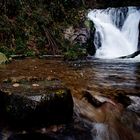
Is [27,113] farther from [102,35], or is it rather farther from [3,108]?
[102,35]

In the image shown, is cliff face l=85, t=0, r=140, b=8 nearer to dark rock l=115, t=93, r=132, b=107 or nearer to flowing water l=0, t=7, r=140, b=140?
flowing water l=0, t=7, r=140, b=140

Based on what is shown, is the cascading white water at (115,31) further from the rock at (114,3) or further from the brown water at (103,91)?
the brown water at (103,91)

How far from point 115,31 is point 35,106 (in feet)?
36.9

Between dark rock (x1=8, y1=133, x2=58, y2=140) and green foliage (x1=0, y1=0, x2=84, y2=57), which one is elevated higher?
green foliage (x1=0, y1=0, x2=84, y2=57)

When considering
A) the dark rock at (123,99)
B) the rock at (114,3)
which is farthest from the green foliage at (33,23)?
the dark rock at (123,99)

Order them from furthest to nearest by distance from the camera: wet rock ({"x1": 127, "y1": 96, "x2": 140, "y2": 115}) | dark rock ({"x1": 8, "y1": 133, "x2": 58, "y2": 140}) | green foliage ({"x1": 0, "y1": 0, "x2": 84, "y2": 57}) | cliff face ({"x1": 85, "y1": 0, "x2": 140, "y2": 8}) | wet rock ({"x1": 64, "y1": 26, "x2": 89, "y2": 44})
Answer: cliff face ({"x1": 85, "y1": 0, "x2": 140, "y2": 8}) → wet rock ({"x1": 64, "y1": 26, "x2": 89, "y2": 44}) → green foliage ({"x1": 0, "y1": 0, "x2": 84, "y2": 57}) → wet rock ({"x1": 127, "y1": 96, "x2": 140, "y2": 115}) → dark rock ({"x1": 8, "y1": 133, "x2": 58, "y2": 140})

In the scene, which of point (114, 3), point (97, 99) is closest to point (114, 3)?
point (114, 3)

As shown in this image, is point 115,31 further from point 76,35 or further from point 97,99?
point 97,99

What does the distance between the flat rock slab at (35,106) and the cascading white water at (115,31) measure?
8.89 m

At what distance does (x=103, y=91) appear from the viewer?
638 cm

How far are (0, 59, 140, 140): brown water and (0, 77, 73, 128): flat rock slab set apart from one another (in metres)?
Result: 0.46

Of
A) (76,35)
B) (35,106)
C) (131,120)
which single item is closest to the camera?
(35,106)

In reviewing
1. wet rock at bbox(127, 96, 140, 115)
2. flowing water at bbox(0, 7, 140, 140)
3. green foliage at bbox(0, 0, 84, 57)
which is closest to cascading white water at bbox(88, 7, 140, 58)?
green foliage at bbox(0, 0, 84, 57)

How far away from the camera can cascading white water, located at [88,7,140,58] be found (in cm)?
1477
